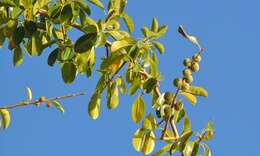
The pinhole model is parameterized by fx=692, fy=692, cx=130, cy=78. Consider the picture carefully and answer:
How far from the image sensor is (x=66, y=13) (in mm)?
2248

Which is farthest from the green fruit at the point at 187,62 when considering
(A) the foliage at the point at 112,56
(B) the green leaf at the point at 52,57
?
(B) the green leaf at the point at 52,57

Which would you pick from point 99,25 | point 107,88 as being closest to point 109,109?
point 107,88

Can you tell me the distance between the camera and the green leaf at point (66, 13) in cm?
224

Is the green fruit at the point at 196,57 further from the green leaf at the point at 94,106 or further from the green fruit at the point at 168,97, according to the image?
the green leaf at the point at 94,106

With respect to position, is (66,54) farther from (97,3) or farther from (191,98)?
(191,98)

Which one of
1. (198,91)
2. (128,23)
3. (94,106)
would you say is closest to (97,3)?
(128,23)

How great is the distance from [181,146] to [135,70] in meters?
0.33

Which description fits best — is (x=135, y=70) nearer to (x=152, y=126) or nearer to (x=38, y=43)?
(x=152, y=126)

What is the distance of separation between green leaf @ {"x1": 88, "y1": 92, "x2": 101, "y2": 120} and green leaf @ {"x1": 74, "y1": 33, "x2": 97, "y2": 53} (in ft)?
0.58

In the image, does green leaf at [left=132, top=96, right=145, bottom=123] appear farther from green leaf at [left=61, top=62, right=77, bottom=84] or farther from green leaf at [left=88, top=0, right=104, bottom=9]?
green leaf at [left=88, top=0, right=104, bottom=9]

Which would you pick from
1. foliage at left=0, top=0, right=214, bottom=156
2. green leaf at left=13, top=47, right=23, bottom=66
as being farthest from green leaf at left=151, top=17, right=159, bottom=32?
green leaf at left=13, top=47, right=23, bottom=66

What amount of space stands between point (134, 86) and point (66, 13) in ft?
1.06

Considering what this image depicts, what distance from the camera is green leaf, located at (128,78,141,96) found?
2.25 meters

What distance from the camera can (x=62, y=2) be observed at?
2312 mm
